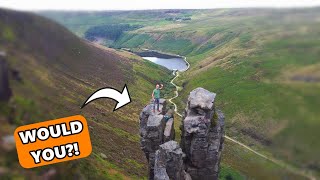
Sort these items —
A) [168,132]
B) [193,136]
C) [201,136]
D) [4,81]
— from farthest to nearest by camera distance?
1. [168,132]
2. [193,136]
3. [201,136]
4. [4,81]

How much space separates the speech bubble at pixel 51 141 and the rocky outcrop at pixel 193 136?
1510 cm

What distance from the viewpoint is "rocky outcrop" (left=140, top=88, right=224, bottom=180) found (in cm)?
3941

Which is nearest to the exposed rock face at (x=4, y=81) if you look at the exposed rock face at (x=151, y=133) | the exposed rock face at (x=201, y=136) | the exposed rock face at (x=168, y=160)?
the exposed rock face at (x=168, y=160)

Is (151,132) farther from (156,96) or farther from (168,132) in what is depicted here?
(156,96)

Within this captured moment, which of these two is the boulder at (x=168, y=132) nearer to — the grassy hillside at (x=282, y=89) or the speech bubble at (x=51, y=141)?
the grassy hillside at (x=282, y=89)

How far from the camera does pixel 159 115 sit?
40.3 m

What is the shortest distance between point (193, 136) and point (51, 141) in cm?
2069

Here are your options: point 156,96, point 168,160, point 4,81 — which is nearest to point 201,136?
point 168,160

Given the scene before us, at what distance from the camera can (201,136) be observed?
39.8 meters

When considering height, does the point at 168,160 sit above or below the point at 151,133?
below

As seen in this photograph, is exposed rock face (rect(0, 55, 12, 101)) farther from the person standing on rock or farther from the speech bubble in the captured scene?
the person standing on rock

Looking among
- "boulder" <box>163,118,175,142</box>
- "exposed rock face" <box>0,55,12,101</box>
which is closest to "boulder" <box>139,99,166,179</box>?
"boulder" <box>163,118,175,142</box>

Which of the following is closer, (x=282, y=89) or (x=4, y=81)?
(x=4, y=81)

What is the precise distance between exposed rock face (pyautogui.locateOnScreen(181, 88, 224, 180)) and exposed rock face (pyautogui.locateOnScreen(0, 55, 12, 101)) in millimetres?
24481
